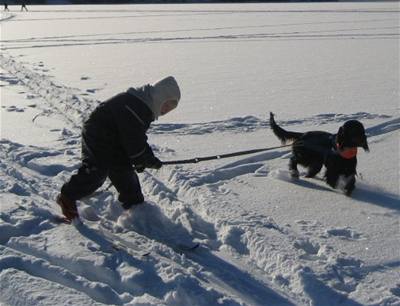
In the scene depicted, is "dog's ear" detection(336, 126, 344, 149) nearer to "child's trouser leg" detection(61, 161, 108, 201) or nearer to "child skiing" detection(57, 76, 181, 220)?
"child skiing" detection(57, 76, 181, 220)

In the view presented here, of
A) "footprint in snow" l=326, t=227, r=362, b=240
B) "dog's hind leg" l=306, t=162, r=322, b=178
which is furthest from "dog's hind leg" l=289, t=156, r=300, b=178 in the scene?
"footprint in snow" l=326, t=227, r=362, b=240

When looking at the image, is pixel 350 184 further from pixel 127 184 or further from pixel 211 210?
pixel 127 184

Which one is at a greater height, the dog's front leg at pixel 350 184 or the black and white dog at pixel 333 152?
the black and white dog at pixel 333 152

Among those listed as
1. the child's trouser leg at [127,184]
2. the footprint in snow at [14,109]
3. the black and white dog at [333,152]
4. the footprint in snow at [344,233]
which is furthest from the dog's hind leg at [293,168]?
the footprint in snow at [14,109]

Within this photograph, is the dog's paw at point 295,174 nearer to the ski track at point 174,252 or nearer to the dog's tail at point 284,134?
the ski track at point 174,252

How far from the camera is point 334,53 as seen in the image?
42.2ft

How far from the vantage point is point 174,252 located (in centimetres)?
325

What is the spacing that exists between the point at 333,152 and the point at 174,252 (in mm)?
1766

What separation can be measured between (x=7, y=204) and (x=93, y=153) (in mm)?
857

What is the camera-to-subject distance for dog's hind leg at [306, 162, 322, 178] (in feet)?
15.0

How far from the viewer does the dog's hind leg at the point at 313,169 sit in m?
4.56

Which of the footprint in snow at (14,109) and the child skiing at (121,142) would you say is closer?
the child skiing at (121,142)

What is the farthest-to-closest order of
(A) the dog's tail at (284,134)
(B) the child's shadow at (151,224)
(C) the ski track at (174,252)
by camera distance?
(A) the dog's tail at (284,134)
(B) the child's shadow at (151,224)
(C) the ski track at (174,252)

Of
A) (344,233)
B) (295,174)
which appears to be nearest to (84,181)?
(344,233)
